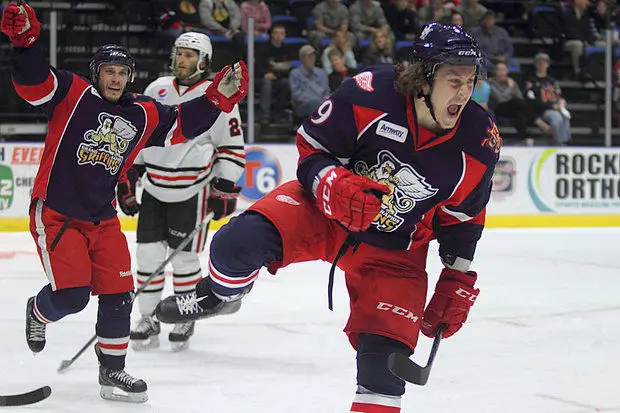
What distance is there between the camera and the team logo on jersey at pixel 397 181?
2414 mm

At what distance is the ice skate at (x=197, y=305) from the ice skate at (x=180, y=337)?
1521 millimetres

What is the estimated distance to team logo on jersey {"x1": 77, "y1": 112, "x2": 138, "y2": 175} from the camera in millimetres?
3201

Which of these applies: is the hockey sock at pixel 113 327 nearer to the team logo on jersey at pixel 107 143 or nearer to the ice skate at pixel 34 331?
the ice skate at pixel 34 331

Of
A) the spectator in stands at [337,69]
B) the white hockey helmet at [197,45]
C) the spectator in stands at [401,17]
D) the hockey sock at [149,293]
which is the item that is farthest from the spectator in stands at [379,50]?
the hockey sock at [149,293]

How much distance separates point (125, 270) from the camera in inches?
131

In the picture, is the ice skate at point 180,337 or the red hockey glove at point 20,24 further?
the ice skate at point 180,337

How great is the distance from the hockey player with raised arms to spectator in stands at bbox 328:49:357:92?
21.0ft

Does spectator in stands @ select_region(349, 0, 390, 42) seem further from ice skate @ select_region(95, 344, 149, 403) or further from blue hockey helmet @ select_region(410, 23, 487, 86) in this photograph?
blue hockey helmet @ select_region(410, 23, 487, 86)

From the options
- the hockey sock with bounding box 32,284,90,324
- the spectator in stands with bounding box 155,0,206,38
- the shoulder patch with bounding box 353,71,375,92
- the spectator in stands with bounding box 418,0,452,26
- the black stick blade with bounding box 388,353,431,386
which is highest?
the spectator in stands with bounding box 418,0,452,26

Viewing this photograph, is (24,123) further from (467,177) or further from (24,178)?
(467,177)

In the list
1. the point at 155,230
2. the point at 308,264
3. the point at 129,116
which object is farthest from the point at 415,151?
the point at 308,264

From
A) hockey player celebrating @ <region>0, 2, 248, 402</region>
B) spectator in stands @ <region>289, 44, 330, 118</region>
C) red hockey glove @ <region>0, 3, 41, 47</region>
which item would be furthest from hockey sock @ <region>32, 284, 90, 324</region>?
spectator in stands @ <region>289, 44, 330, 118</region>

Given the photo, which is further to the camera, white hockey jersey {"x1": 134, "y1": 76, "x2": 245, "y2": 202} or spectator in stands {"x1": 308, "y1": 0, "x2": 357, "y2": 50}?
spectator in stands {"x1": 308, "y1": 0, "x2": 357, "y2": 50}

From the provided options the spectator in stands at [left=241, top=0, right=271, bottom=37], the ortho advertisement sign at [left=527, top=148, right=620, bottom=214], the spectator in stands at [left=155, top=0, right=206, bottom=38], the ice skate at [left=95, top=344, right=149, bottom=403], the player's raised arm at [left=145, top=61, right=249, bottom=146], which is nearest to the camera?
the player's raised arm at [left=145, top=61, right=249, bottom=146]
